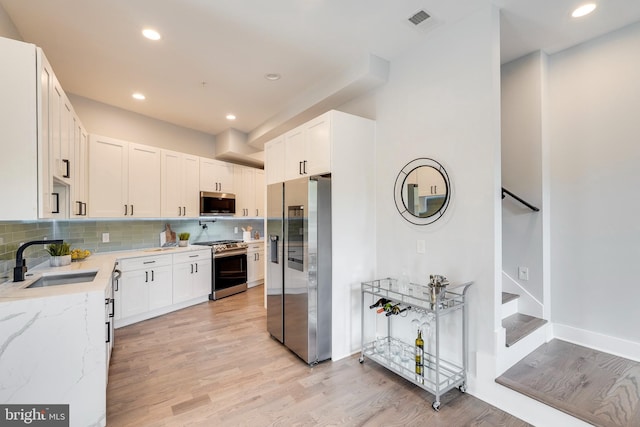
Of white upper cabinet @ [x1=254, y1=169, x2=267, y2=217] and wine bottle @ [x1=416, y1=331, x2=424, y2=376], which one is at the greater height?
white upper cabinet @ [x1=254, y1=169, x2=267, y2=217]

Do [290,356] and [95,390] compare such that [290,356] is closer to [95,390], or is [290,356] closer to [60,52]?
[95,390]

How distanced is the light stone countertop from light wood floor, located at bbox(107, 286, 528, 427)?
915mm

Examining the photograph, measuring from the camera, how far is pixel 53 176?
6.82ft

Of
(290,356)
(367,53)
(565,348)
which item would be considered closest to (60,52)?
(367,53)

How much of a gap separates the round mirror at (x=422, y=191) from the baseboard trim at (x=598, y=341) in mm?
1686

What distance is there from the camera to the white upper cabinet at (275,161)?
350cm

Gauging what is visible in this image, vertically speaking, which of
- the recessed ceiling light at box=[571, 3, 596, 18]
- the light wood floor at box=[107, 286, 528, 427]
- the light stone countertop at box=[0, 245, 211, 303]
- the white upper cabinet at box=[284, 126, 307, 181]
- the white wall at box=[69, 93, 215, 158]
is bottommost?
the light wood floor at box=[107, 286, 528, 427]

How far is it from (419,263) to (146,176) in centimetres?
394

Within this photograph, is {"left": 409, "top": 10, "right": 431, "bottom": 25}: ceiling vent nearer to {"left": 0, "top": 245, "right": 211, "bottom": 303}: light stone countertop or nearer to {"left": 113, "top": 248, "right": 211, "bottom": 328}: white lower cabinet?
{"left": 0, "top": 245, "right": 211, "bottom": 303}: light stone countertop

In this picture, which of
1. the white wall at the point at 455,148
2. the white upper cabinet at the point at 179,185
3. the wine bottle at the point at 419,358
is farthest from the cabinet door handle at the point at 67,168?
the wine bottle at the point at 419,358

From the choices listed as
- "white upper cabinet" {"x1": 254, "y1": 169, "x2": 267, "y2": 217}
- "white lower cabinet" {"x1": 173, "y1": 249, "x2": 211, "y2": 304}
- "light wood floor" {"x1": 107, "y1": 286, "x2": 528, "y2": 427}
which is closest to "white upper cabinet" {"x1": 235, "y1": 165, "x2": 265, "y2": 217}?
"white upper cabinet" {"x1": 254, "y1": 169, "x2": 267, "y2": 217}

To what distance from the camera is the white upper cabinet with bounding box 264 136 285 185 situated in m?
3.50

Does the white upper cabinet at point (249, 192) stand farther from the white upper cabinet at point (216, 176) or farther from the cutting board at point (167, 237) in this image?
the cutting board at point (167, 237)

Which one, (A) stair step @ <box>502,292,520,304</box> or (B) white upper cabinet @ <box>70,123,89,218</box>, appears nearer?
(A) stair step @ <box>502,292,520,304</box>
